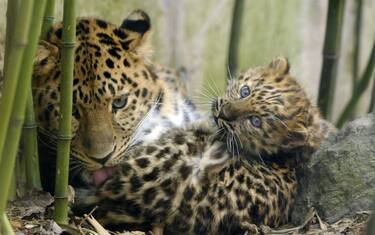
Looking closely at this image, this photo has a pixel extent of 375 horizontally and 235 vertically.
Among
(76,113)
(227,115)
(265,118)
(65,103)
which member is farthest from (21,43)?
(265,118)

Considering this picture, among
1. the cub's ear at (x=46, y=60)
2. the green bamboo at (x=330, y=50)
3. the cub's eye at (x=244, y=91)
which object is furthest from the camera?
the green bamboo at (x=330, y=50)

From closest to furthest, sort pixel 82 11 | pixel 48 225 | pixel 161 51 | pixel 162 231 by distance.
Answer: pixel 48 225
pixel 162 231
pixel 82 11
pixel 161 51

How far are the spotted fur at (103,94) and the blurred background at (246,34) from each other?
66.5 inches

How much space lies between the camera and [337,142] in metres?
4.84

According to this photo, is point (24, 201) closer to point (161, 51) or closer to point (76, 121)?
point (76, 121)

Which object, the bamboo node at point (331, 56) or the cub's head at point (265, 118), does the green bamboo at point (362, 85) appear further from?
the cub's head at point (265, 118)

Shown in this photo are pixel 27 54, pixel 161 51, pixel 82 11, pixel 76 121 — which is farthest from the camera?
pixel 161 51

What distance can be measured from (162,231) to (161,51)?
10.1 ft

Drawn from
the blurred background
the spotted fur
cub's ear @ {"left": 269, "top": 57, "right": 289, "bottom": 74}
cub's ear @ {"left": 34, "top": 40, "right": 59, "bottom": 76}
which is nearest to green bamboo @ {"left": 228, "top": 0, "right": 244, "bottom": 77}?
the blurred background

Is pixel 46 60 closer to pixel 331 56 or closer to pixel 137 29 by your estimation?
pixel 137 29

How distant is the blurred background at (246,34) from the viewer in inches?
289

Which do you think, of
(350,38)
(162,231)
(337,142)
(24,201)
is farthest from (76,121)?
(350,38)

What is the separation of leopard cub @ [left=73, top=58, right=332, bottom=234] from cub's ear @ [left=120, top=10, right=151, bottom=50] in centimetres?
59

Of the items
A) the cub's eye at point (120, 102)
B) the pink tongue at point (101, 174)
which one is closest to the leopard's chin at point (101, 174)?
the pink tongue at point (101, 174)
